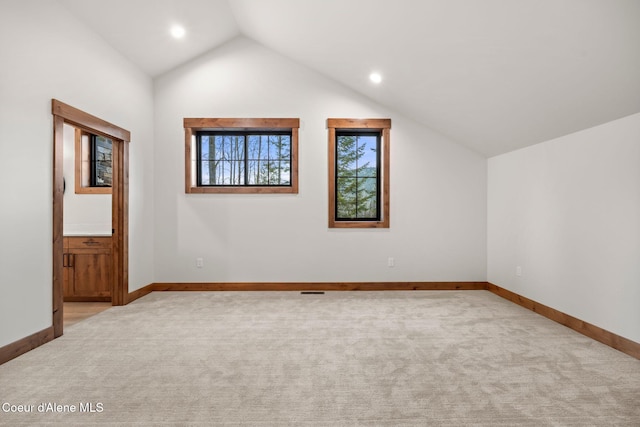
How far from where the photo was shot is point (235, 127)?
472cm

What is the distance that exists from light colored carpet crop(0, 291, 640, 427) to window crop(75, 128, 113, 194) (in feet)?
6.61

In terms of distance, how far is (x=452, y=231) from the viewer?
4.75 m

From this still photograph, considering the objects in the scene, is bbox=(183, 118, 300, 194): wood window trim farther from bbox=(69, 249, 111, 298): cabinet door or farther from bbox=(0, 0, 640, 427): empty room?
bbox=(69, 249, 111, 298): cabinet door

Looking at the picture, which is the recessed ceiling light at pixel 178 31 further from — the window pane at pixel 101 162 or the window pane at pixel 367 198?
the window pane at pixel 367 198

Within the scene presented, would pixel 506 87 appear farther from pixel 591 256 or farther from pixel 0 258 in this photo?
pixel 0 258

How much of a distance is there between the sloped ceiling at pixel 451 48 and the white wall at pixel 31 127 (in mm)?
413

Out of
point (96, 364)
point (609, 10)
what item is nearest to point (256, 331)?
point (96, 364)

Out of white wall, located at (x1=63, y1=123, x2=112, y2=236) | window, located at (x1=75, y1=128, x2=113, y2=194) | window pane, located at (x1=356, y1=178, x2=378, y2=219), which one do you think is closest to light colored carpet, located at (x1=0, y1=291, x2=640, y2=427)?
white wall, located at (x1=63, y1=123, x2=112, y2=236)

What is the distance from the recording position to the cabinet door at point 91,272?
405 cm

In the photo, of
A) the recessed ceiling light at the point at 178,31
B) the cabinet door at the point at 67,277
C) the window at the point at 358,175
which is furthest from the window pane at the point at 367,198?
the cabinet door at the point at 67,277

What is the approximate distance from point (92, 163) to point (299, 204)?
2925 millimetres

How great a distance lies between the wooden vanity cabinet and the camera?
4.04 meters

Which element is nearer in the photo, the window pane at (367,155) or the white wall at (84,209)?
the white wall at (84,209)

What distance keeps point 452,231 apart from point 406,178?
1012 mm
